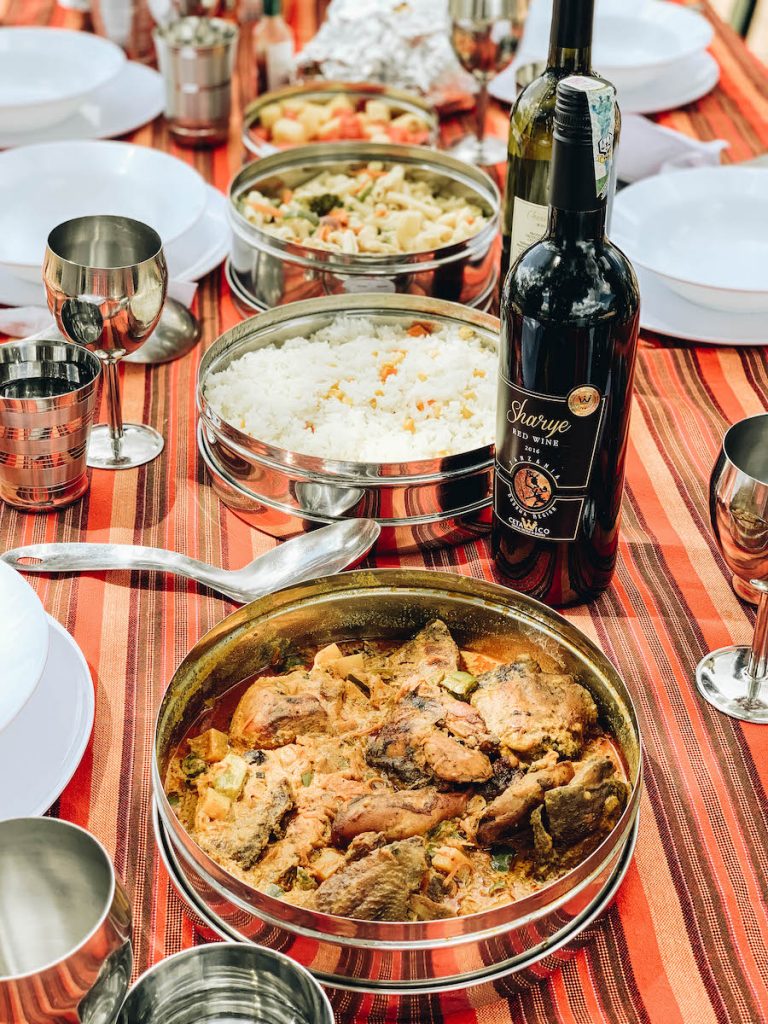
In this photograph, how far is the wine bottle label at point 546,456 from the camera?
3.62 ft

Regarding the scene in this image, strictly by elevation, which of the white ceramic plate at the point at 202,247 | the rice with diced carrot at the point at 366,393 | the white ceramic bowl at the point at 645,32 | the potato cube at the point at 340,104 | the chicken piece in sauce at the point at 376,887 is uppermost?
the white ceramic bowl at the point at 645,32

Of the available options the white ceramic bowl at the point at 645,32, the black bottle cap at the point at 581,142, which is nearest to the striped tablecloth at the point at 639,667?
the black bottle cap at the point at 581,142

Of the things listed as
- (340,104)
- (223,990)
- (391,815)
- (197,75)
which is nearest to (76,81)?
(197,75)

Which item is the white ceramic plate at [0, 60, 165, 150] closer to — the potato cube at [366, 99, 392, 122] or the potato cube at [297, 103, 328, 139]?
the potato cube at [297, 103, 328, 139]

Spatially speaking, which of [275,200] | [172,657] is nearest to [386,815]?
[172,657]

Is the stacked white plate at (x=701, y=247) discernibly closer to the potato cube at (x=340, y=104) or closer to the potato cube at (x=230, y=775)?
the potato cube at (x=340, y=104)

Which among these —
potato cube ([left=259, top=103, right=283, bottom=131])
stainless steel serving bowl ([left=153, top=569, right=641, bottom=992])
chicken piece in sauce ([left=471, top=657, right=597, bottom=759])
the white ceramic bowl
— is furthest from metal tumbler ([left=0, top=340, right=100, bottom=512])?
the white ceramic bowl

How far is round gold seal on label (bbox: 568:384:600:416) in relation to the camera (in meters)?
1.09

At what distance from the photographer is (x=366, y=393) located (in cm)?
151

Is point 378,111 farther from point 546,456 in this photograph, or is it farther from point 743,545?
point 743,545

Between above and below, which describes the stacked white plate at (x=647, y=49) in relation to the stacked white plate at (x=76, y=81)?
above

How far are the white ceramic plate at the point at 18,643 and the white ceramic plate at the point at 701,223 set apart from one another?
3.82 ft

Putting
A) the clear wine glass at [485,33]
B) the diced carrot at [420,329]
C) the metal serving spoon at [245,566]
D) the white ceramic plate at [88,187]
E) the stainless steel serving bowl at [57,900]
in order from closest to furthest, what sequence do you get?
the stainless steel serving bowl at [57,900]
the metal serving spoon at [245,566]
the diced carrot at [420,329]
the white ceramic plate at [88,187]
the clear wine glass at [485,33]

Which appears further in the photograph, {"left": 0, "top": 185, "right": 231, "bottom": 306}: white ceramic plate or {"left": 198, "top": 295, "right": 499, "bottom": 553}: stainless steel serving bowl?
{"left": 0, "top": 185, "right": 231, "bottom": 306}: white ceramic plate
